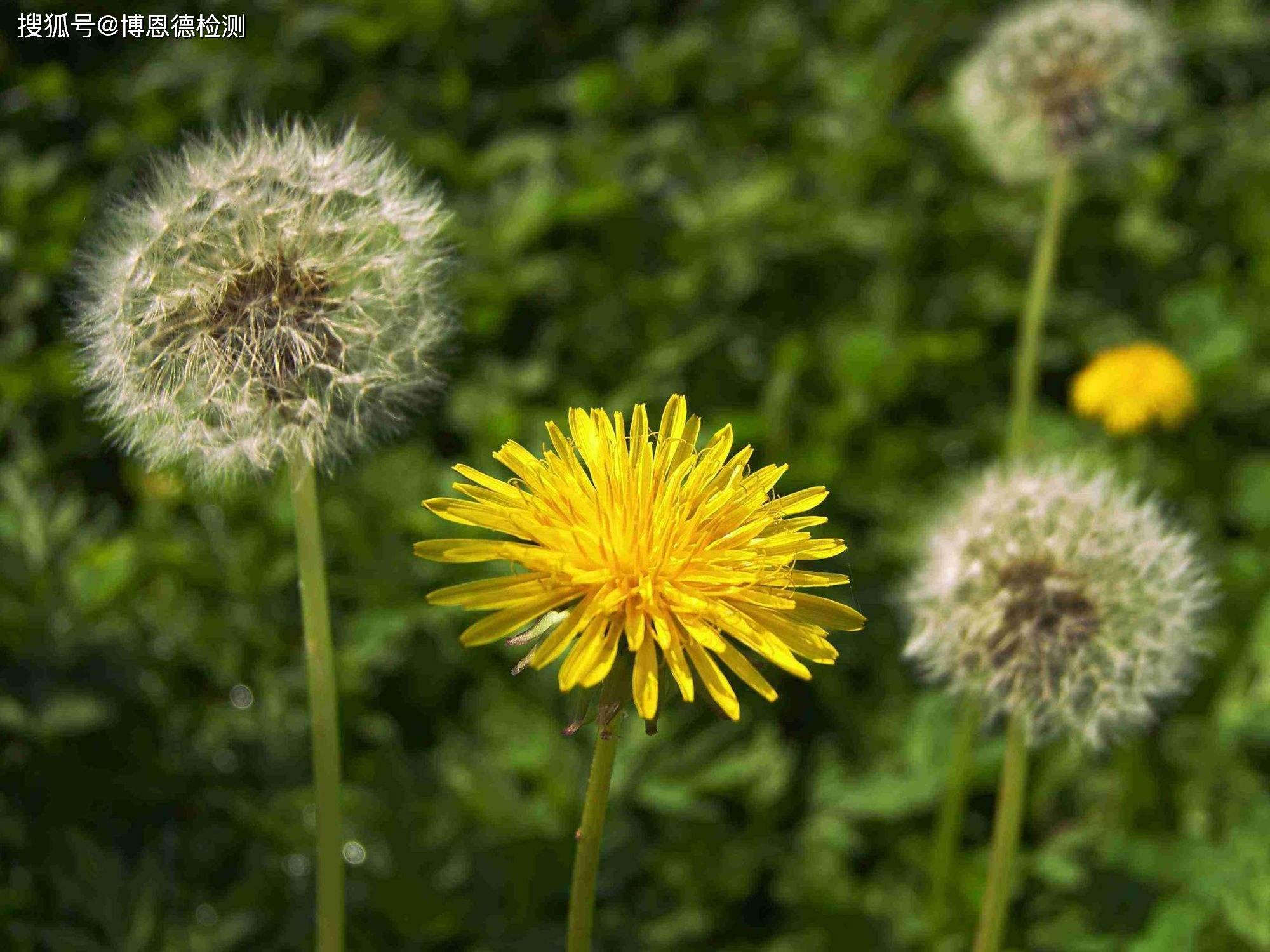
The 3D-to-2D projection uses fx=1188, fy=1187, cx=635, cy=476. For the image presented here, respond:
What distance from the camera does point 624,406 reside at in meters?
3.51

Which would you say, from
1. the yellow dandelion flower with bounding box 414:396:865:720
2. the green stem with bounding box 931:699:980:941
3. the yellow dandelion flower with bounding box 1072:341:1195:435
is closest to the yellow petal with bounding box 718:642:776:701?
the yellow dandelion flower with bounding box 414:396:865:720

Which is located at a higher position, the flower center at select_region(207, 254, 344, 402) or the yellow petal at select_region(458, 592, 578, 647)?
the flower center at select_region(207, 254, 344, 402)

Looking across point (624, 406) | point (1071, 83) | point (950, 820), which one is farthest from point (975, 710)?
point (1071, 83)

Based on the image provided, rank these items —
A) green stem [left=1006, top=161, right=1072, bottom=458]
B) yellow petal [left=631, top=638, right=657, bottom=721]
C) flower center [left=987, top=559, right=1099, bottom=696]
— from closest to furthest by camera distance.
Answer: yellow petal [left=631, top=638, right=657, bottom=721], flower center [left=987, top=559, right=1099, bottom=696], green stem [left=1006, top=161, right=1072, bottom=458]

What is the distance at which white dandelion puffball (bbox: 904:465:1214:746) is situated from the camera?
6.54ft

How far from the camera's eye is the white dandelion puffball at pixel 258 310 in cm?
167

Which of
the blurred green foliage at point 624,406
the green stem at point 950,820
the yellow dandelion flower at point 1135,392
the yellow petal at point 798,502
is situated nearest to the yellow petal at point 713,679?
the yellow petal at point 798,502

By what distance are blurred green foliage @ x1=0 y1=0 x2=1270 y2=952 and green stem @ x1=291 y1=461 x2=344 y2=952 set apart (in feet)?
1.56

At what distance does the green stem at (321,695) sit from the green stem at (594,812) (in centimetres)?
42

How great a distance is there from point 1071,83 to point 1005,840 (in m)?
2.21

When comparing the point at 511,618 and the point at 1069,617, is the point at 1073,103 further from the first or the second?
the point at 511,618

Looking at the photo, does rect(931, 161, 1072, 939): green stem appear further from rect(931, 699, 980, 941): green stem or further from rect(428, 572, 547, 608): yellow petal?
rect(428, 572, 547, 608): yellow petal

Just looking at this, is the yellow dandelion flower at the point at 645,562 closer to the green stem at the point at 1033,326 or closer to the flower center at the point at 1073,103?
the green stem at the point at 1033,326

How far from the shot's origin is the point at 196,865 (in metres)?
2.59
